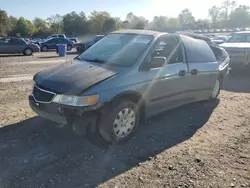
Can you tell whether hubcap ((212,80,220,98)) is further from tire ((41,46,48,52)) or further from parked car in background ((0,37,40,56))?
tire ((41,46,48,52))

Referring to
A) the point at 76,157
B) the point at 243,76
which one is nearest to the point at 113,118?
the point at 76,157

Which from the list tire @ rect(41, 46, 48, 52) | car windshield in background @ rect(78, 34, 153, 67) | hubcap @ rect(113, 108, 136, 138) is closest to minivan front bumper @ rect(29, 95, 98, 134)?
hubcap @ rect(113, 108, 136, 138)

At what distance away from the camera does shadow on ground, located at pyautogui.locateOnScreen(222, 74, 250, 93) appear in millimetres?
8258

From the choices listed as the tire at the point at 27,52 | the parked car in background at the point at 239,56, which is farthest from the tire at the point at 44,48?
the parked car in background at the point at 239,56

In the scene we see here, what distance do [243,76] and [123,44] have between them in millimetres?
7312

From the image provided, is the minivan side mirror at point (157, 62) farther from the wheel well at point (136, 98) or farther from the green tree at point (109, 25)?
the green tree at point (109, 25)

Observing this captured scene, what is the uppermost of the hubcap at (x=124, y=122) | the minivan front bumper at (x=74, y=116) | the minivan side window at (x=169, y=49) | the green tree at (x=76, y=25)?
the green tree at (x=76, y=25)

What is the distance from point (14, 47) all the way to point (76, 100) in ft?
62.5

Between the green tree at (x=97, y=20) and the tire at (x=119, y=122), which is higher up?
the green tree at (x=97, y=20)

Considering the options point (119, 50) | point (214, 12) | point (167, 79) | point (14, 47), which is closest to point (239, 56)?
point (167, 79)

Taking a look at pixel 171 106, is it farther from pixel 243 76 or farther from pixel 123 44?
pixel 243 76

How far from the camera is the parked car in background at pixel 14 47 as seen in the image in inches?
802

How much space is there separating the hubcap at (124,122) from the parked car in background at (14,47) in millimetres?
18797

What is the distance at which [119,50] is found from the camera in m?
4.72
